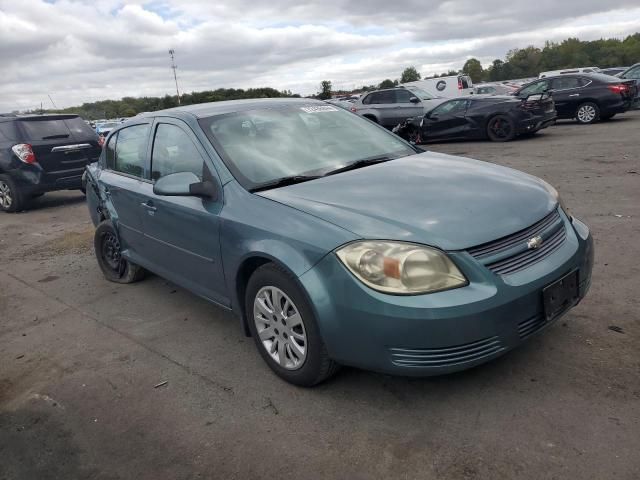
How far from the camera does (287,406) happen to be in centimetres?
299

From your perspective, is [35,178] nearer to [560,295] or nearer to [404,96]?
[560,295]

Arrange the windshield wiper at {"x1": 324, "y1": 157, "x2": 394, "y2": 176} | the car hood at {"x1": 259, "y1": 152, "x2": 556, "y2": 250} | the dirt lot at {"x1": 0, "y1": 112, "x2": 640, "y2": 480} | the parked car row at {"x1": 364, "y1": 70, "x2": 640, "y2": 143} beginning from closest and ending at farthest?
the dirt lot at {"x1": 0, "y1": 112, "x2": 640, "y2": 480} < the car hood at {"x1": 259, "y1": 152, "x2": 556, "y2": 250} < the windshield wiper at {"x1": 324, "y1": 157, "x2": 394, "y2": 176} < the parked car row at {"x1": 364, "y1": 70, "x2": 640, "y2": 143}

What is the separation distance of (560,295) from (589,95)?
48.2ft

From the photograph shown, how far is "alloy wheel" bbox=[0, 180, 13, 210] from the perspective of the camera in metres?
9.93

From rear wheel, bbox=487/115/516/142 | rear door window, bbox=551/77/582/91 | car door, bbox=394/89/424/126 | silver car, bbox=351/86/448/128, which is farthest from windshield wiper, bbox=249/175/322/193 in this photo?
rear door window, bbox=551/77/582/91

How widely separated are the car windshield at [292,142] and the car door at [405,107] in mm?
13413

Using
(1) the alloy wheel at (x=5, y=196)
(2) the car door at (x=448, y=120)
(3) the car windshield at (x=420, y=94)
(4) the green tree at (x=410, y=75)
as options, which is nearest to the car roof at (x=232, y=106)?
(1) the alloy wheel at (x=5, y=196)

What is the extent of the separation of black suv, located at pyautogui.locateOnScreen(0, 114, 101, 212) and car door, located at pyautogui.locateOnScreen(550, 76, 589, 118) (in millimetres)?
12603

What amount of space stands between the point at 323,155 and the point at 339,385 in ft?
5.04

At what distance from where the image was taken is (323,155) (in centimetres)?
372

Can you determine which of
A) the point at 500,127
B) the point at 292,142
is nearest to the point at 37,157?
the point at 292,142

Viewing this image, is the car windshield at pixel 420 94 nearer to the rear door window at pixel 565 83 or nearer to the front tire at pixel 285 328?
the rear door window at pixel 565 83

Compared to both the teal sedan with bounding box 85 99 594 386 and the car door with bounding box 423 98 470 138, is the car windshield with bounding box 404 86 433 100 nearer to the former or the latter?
the car door with bounding box 423 98 470 138

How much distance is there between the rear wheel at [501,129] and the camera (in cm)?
1327
